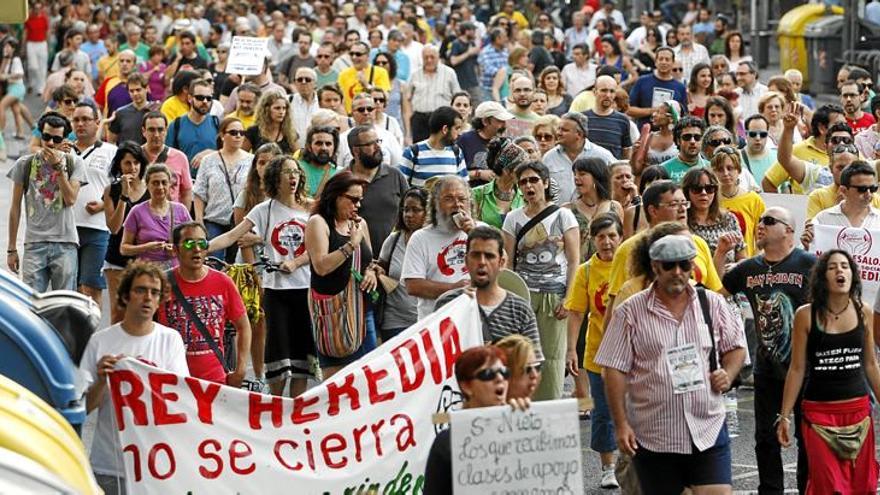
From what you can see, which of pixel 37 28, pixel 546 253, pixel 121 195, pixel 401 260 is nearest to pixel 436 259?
pixel 546 253

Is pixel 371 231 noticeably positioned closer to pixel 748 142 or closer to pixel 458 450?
pixel 748 142

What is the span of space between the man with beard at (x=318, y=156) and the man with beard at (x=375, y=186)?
0.26 m

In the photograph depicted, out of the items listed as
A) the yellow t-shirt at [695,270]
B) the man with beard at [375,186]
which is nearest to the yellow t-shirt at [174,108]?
the man with beard at [375,186]

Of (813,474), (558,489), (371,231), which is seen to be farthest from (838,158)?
(558,489)

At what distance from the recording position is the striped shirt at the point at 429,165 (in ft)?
49.1

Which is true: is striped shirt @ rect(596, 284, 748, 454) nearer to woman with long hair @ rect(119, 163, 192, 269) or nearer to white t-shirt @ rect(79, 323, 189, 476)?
white t-shirt @ rect(79, 323, 189, 476)

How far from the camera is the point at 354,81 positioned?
21.6 m

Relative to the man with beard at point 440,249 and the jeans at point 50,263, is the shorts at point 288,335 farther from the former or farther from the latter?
the jeans at point 50,263

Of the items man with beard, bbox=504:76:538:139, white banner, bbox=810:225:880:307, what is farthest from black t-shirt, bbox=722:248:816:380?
man with beard, bbox=504:76:538:139

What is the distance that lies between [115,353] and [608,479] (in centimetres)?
278

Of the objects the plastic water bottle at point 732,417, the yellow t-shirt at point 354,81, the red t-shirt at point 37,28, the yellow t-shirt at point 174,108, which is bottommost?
the red t-shirt at point 37,28

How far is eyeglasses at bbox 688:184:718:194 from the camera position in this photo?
12.0 metres

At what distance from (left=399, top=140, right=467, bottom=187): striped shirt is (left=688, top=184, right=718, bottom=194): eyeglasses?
10.4 ft

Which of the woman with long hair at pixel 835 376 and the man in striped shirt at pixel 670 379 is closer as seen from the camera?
the man in striped shirt at pixel 670 379
